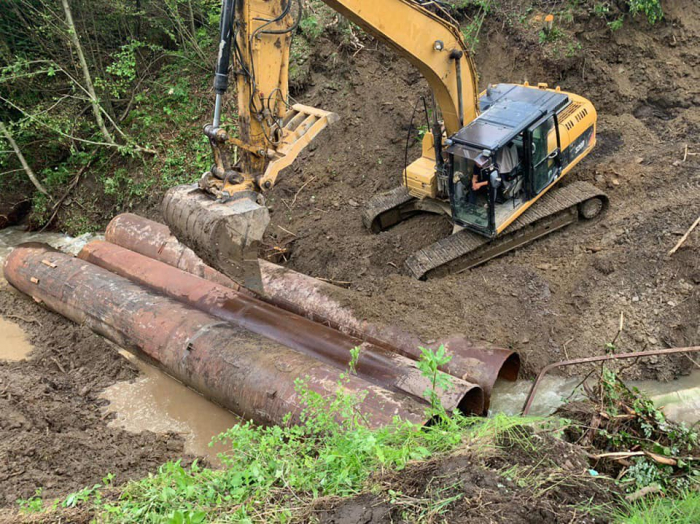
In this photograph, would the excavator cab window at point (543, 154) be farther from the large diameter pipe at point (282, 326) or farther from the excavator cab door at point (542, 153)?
the large diameter pipe at point (282, 326)

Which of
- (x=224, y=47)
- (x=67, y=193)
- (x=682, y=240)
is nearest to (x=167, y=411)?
(x=224, y=47)

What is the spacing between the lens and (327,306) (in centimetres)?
692

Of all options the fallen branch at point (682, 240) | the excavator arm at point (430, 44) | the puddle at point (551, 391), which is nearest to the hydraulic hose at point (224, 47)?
the excavator arm at point (430, 44)

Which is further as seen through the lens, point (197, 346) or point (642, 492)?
point (197, 346)

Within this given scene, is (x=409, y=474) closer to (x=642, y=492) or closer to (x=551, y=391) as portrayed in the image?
(x=642, y=492)

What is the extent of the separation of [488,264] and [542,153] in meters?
1.73

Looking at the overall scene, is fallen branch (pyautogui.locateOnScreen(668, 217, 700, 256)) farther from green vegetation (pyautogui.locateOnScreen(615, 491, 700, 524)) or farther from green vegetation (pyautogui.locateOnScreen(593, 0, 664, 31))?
green vegetation (pyautogui.locateOnScreen(593, 0, 664, 31))

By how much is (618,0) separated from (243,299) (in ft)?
31.9

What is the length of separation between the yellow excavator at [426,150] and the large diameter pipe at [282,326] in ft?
3.26

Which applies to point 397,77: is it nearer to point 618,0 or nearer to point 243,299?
point 618,0

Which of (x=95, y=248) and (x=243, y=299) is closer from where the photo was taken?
(x=243, y=299)

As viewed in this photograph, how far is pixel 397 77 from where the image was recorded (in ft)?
39.5

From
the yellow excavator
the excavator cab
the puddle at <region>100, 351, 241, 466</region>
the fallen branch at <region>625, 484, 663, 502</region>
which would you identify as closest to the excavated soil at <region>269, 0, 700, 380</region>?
the yellow excavator

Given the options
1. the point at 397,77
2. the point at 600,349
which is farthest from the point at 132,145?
the point at 600,349
